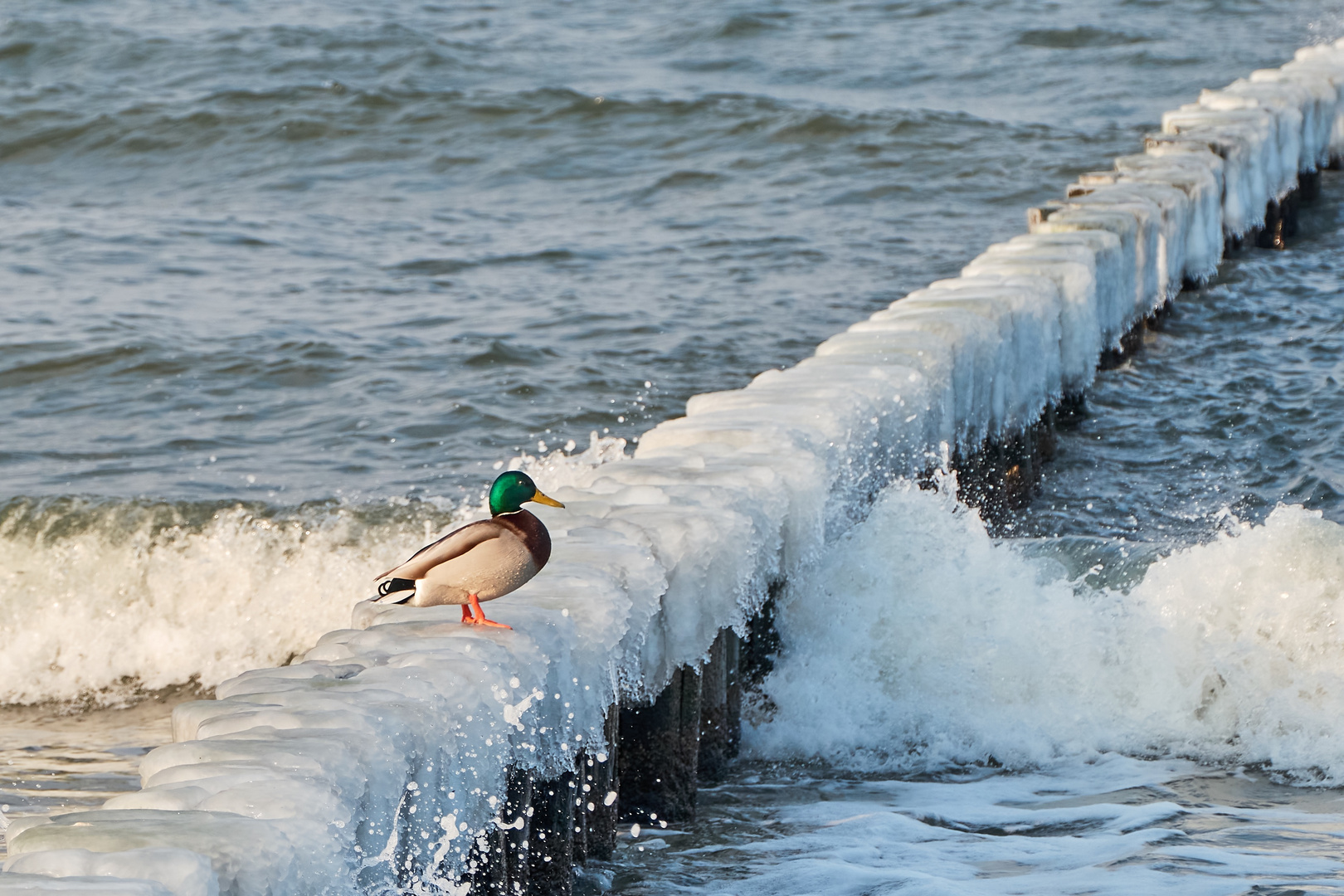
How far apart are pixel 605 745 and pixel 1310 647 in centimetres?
311

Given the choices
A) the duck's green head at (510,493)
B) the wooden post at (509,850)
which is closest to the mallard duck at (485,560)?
the duck's green head at (510,493)

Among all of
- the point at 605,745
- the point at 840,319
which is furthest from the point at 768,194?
the point at 605,745

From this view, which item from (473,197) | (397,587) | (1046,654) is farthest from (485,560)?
(473,197)

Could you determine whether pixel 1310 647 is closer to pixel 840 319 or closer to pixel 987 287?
pixel 987 287

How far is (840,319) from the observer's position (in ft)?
40.7

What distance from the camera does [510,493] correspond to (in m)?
4.35

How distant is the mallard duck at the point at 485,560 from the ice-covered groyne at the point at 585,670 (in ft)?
0.41

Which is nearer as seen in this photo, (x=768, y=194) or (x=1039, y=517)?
(x=1039, y=517)

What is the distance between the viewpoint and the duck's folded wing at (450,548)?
4.22m

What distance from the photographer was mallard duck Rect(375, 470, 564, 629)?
13.8 ft

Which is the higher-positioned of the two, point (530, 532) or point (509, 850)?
point (530, 532)

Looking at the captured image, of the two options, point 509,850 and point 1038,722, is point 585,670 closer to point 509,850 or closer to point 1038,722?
point 509,850

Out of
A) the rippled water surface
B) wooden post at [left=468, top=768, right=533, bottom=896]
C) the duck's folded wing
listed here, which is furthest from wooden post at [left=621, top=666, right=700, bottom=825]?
the rippled water surface

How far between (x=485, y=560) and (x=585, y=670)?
1.72ft
